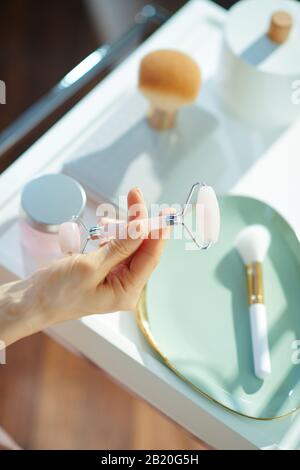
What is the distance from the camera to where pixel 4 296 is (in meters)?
0.51

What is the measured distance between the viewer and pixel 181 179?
0.68 meters

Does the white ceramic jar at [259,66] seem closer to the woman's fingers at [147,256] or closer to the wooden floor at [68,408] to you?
the woman's fingers at [147,256]

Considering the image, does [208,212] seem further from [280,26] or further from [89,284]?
[280,26]

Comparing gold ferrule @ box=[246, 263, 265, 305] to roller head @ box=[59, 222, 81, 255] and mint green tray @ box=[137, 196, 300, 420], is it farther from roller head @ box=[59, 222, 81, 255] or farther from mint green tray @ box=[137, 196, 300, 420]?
roller head @ box=[59, 222, 81, 255]

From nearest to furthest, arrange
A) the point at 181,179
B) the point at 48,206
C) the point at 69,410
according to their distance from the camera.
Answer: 1. the point at 48,206
2. the point at 181,179
3. the point at 69,410

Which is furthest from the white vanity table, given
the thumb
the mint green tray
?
the thumb

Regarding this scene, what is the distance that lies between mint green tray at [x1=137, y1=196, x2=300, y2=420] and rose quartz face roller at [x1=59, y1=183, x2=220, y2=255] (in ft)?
0.22

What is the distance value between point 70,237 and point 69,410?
1.60 ft

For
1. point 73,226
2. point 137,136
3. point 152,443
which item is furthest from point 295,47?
point 152,443

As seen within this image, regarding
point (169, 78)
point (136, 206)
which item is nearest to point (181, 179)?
point (169, 78)

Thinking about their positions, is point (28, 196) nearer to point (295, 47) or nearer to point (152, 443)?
point (295, 47)

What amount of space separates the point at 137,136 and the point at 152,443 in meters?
0.46

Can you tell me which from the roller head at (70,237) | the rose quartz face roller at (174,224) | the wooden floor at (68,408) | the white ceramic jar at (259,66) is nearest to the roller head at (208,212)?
the rose quartz face roller at (174,224)

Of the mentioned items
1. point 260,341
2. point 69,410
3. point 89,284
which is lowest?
point 69,410
